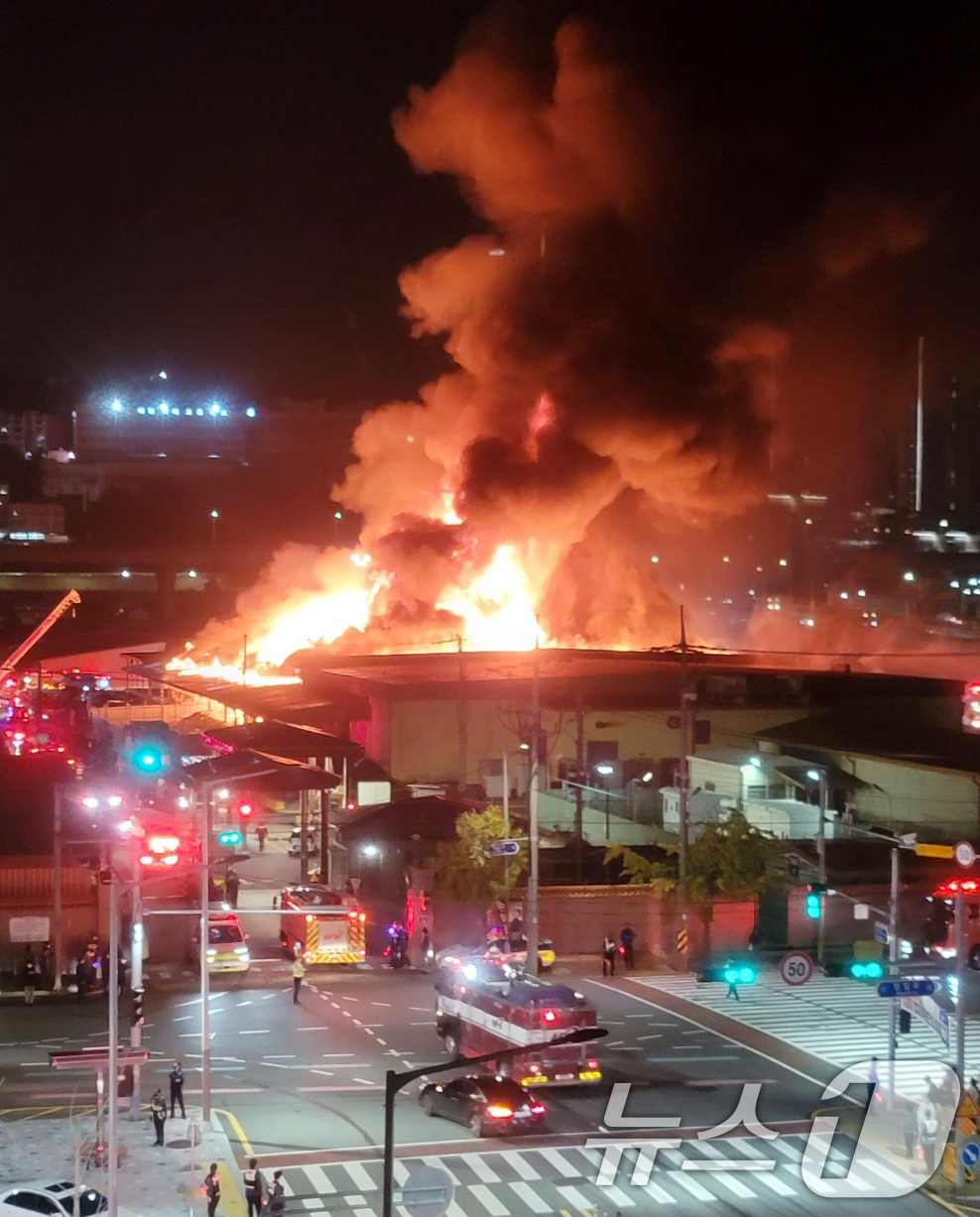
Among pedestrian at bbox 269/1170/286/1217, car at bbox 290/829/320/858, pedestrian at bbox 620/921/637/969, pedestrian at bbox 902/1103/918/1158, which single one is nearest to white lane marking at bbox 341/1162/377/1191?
pedestrian at bbox 269/1170/286/1217

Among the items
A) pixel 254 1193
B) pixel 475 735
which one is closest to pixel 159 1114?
pixel 254 1193

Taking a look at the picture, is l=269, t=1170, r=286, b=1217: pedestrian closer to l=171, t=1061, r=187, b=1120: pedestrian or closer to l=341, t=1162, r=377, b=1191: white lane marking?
l=341, t=1162, r=377, b=1191: white lane marking

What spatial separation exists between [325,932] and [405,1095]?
9067mm

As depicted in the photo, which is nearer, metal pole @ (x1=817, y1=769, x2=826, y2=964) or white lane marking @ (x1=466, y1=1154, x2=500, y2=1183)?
white lane marking @ (x1=466, y1=1154, x2=500, y2=1183)

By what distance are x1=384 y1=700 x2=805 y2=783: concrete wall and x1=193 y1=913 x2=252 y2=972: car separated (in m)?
11.4

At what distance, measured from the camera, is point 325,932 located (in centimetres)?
2948

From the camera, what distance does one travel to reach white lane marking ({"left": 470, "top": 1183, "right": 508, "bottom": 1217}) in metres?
15.9

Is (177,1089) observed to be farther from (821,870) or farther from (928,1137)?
(821,870)

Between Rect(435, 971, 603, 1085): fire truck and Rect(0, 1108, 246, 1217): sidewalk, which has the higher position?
Rect(435, 971, 603, 1085): fire truck

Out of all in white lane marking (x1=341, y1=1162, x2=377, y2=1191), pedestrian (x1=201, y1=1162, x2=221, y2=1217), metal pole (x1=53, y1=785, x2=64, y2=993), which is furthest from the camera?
metal pole (x1=53, y1=785, x2=64, y2=993)

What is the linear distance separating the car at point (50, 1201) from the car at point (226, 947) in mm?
12099

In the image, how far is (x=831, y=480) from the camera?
103938 millimetres

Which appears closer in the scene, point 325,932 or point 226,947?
point 226,947

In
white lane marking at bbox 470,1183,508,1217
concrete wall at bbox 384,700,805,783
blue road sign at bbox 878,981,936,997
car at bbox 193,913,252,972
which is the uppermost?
concrete wall at bbox 384,700,805,783
